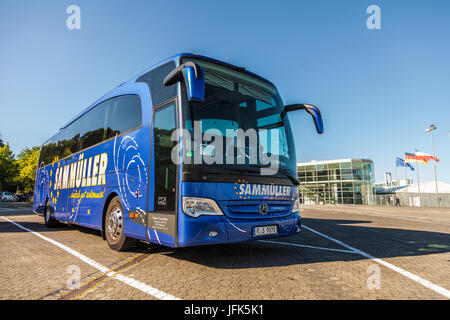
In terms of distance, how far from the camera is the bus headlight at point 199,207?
428 cm

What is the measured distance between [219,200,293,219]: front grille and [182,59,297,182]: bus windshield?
1.65 feet

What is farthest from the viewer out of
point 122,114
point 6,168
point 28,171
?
point 6,168

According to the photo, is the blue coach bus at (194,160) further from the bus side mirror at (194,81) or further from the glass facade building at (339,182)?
the glass facade building at (339,182)

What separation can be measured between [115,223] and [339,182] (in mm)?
47156

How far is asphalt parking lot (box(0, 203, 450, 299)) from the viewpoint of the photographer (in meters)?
3.36

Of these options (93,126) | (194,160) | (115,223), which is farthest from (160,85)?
(93,126)

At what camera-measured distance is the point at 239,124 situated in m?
5.20

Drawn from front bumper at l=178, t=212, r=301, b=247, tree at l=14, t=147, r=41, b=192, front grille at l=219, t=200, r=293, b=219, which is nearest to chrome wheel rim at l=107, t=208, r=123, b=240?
front bumper at l=178, t=212, r=301, b=247

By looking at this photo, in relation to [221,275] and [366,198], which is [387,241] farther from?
[366,198]

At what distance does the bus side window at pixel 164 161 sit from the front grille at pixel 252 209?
805mm

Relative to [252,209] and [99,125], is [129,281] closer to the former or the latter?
[252,209]

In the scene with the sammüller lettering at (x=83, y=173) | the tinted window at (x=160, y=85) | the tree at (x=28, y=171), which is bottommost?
the sammüller lettering at (x=83, y=173)

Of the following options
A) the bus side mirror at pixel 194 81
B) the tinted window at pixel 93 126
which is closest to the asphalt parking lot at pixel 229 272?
the bus side mirror at pixel 194 81

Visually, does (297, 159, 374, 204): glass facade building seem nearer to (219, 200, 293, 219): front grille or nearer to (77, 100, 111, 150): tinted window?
(77, 100, 111, 150): tinted window
